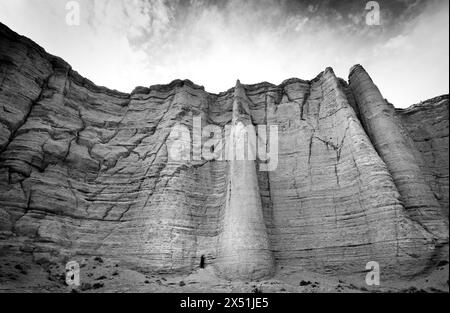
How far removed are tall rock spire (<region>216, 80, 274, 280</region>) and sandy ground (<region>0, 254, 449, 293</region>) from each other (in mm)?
735

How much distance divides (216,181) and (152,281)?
877 centimetres

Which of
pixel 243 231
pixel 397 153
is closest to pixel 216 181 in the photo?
pixel 243 231

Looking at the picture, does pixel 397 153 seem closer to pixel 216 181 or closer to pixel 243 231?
pixel 243 231

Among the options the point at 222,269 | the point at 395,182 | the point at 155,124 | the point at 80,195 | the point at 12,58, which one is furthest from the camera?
the point at 155,124

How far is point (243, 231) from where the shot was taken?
16.7 meters

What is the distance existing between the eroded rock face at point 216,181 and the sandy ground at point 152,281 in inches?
26.8

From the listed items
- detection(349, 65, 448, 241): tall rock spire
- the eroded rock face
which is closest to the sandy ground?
the eroded rock face

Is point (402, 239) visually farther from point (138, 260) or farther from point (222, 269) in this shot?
point (138, 260)

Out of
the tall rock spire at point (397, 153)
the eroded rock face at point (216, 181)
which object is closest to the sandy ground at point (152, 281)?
the eroded rock face at point (216, 181)
